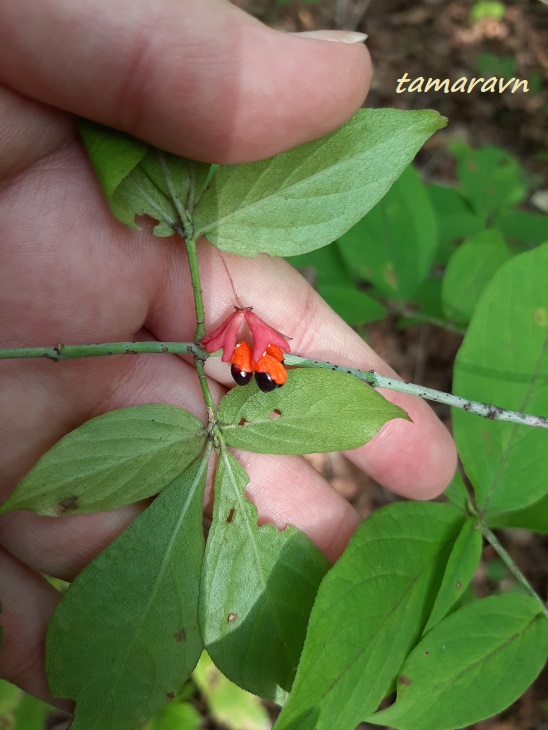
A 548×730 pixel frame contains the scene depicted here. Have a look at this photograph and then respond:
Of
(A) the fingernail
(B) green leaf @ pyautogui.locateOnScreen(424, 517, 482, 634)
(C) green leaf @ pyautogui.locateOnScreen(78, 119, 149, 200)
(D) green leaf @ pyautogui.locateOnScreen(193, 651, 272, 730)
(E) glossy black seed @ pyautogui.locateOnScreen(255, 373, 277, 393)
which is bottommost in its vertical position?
(D) green leaf @ pyautogui.locateOnScreen(193, 651, 272, 730)

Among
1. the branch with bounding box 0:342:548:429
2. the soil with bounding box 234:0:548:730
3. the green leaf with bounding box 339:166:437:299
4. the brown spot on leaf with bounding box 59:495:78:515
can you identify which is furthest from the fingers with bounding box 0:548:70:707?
the soil with bounding box 234:0:548:730

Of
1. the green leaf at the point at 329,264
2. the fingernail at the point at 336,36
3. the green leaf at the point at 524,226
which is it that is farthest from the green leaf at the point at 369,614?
the green leaf at the point at 524,226

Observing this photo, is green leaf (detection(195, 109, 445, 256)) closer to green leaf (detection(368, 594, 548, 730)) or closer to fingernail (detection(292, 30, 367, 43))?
fingernail (detection(292, 30, 367, 43))

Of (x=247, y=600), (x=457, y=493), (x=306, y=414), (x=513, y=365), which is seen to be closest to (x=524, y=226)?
(x=513, y=365)

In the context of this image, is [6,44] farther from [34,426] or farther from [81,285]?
[34,426]

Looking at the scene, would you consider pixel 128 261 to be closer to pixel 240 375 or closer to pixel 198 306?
pixel 198 306

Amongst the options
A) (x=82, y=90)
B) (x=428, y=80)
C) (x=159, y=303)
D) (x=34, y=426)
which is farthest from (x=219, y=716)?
(x=428, y=80)

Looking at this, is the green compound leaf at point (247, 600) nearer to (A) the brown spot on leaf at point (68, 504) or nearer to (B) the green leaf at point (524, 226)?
(A) the brown spot on leaf at point (68, 504)
